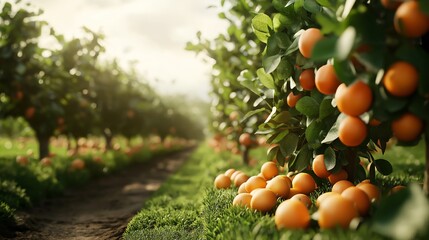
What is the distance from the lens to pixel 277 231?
8.25 feet

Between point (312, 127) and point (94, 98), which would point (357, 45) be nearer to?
point (312, 127)

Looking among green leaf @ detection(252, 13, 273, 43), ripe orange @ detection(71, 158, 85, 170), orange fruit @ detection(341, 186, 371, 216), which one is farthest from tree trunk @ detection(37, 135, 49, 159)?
orange fruit @ detection(341, 186, 371, 216)

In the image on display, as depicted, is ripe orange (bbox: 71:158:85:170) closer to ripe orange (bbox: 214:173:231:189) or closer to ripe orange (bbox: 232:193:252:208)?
ripe orange (bbox: 214:173:231:189)

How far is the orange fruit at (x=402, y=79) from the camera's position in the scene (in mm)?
2051

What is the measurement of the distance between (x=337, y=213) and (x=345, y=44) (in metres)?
1.06

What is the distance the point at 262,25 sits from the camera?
3.44m

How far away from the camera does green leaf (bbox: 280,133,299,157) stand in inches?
142

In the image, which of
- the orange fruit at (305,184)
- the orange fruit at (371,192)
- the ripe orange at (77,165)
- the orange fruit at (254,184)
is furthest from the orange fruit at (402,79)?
the ripe orange at (77,165)

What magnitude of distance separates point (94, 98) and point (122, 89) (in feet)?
5.50

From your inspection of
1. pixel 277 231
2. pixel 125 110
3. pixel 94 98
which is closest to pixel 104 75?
pixel 94 98

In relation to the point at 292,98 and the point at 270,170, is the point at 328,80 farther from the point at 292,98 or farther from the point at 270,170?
the point at 270,170

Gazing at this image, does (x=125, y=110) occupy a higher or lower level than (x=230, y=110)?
higher

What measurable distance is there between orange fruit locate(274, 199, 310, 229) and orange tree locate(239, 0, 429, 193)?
550 millimetres

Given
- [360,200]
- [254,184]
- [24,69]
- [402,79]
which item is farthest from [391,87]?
[24,69]
